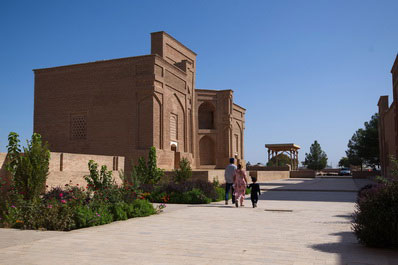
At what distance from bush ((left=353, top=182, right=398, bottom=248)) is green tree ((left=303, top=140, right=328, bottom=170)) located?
73625 millimetres

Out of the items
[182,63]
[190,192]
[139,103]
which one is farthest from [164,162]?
[190,192]

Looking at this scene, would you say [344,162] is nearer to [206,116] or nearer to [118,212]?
[206,116]

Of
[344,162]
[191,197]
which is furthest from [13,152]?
[344,162]

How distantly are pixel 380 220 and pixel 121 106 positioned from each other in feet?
71.5

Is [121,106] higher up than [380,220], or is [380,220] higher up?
[121,106]

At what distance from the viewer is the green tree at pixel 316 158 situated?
76.4 m

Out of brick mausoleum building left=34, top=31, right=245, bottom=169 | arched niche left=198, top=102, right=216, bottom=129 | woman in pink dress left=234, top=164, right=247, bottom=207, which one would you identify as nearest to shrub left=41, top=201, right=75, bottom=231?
woman in pink dress left=234, top=164, right=247, bottom=207

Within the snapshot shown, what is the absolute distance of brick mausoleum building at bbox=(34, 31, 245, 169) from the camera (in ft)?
82.0

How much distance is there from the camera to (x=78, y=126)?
2678 centimetres

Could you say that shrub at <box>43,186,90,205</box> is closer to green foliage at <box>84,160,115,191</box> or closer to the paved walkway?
the paved walkway

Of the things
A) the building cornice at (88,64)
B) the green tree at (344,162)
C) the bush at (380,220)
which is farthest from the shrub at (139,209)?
the green tree at (344,162)

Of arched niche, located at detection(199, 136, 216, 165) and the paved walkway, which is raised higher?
arched niche, located at detection(199, 136, 216, 165)

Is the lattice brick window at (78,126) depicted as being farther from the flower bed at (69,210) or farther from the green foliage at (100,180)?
the flower bed at (69,210)

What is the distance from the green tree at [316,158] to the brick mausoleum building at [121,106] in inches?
2029
